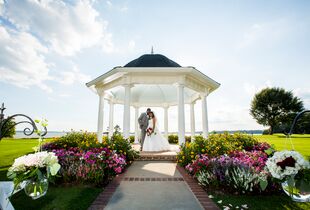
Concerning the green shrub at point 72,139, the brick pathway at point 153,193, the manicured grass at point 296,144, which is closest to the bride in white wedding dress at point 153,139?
the green shrub at point 72,139

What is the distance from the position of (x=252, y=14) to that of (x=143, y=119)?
22.5ft

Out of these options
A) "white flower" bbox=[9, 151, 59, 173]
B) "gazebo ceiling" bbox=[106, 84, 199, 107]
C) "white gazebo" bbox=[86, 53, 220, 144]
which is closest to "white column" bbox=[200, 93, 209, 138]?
"white gazebo" bbox=[86, 53, 220, 144]

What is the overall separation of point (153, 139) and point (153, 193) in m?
5.53

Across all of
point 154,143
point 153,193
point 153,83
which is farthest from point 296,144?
point 153,193

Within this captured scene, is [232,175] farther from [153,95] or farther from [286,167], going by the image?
[153,95]

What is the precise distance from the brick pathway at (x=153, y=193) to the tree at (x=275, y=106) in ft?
117

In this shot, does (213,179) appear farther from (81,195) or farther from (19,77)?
(19,77)

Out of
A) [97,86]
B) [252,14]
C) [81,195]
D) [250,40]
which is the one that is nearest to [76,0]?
[97,86]

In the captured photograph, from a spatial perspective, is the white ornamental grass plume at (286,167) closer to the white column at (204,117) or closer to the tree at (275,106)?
the white column at (204,117)

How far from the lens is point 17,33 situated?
4918mm

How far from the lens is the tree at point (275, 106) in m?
32.1

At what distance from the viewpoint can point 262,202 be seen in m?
3.34

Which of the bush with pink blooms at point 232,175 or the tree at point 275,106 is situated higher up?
the tree at point 275,106

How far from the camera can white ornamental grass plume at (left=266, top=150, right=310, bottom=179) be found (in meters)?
1.84
